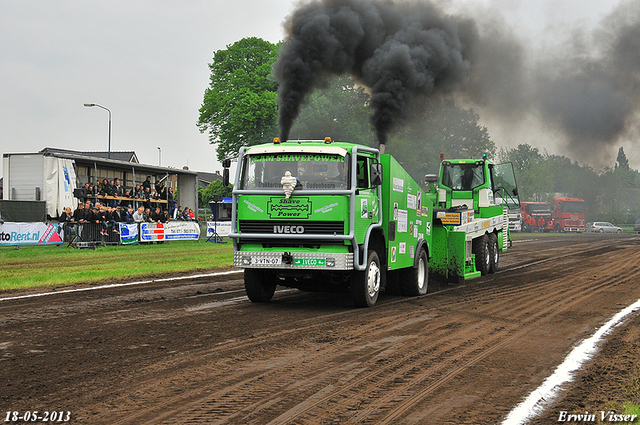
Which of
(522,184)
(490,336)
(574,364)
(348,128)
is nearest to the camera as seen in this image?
(574,364)

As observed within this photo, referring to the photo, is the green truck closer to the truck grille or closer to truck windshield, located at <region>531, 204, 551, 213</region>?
the truck grille

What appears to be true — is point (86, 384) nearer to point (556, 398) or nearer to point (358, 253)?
point (556, 398)

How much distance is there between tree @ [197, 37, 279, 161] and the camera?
50062 mm

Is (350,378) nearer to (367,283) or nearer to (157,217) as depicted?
(367,283)

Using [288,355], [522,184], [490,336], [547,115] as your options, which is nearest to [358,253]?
[490,336]

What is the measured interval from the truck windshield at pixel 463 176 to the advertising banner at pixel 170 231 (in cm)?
1396

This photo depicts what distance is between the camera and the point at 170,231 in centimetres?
2912

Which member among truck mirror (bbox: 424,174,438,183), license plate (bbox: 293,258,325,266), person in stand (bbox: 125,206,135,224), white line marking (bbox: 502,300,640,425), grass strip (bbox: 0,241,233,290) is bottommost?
white line marking (bbox: 502,300,640,425)

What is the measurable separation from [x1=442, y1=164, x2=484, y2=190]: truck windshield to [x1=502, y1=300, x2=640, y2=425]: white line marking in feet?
33.7

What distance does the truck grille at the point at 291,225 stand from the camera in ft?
31.9

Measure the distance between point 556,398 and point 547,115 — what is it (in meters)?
16.3

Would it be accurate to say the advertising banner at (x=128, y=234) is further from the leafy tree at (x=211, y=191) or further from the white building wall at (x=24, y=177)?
the leafy tree at (x=211, y=191)

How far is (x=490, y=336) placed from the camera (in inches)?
315

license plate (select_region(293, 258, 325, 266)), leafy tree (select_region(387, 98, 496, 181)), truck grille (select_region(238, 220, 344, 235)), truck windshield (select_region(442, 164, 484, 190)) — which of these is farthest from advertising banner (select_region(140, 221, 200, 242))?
leafy tree (select_region(387, 98, 496, 181))
